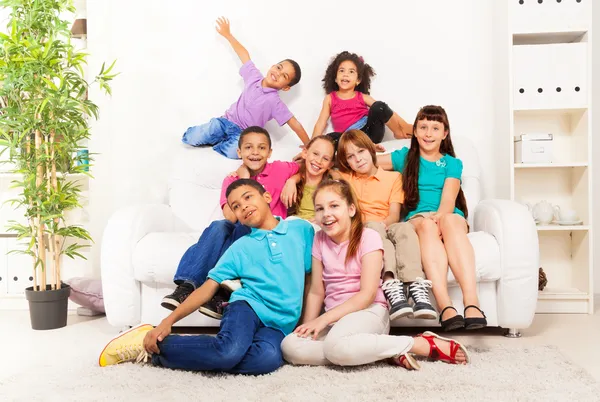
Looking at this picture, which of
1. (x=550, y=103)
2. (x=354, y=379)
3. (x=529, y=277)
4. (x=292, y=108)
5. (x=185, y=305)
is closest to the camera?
(x=354, y=379)

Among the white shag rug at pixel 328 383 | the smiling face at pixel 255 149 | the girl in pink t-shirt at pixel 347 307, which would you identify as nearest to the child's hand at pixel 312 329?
the girl in pink t-shirt at pixel 347 307

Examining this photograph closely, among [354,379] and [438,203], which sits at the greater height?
[438,203]

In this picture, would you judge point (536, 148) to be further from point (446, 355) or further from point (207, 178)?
point (207, 178)

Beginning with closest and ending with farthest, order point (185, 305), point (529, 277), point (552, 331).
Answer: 1. point (185, 305)
2. point (529, 277)
3. point (552, 331)

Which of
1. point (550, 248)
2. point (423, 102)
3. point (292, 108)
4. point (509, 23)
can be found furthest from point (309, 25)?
point (550, 248)

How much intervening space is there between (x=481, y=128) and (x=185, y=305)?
6.80ft

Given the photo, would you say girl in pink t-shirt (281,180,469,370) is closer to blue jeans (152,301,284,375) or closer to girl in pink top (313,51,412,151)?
blue jeans (152,301,284,375)

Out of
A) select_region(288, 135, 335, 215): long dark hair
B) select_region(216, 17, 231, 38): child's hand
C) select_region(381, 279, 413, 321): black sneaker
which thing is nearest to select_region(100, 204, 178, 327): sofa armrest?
select_region(288, 135, 335, 215): long dark hair

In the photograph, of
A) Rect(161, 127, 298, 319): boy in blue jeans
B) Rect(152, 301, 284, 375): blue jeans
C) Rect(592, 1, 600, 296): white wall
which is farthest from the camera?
Rect(592, 1, 600, 296): white wall

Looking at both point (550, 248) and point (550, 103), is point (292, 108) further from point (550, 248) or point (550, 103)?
point (550, 248)

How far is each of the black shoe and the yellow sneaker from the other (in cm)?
22

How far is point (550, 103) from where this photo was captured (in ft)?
9.96

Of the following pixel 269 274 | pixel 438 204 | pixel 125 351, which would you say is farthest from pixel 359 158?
pixel 125 351

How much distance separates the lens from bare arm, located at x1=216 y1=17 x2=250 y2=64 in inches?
133
